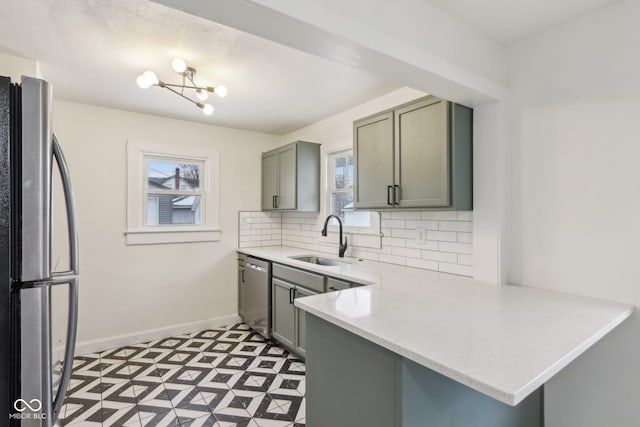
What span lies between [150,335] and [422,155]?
3167 millimetres

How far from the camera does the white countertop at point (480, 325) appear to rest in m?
0.95

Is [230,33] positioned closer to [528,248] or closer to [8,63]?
[8,63]

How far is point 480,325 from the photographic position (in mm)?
1295

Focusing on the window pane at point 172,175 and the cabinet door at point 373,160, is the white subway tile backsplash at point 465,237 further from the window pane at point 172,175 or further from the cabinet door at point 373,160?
the window pane at point 172,175

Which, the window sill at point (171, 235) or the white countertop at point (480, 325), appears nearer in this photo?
the white countertop at point (480, 325)

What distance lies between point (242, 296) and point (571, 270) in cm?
311

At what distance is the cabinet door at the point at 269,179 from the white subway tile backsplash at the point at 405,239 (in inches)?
10.7

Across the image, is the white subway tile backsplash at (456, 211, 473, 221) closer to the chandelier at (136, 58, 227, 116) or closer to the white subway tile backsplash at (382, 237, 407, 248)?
the white subway tile backsplash at (382, 237, 407, 248)

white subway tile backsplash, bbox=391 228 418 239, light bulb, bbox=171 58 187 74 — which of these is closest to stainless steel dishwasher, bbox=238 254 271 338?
white subway tile backsplash, bbox=391 228 418 239

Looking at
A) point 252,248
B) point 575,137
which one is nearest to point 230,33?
point 575,137

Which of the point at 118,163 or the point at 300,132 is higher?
the point at 300,132

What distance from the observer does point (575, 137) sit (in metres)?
Answer: 1.72

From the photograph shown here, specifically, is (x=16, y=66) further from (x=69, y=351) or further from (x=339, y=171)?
(x=339, y=171)

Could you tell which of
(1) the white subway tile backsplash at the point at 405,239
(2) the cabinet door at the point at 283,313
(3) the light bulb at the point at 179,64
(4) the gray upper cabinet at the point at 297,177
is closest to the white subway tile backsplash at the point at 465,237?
(1) the white subway tile backsplash at the point at 405,239
